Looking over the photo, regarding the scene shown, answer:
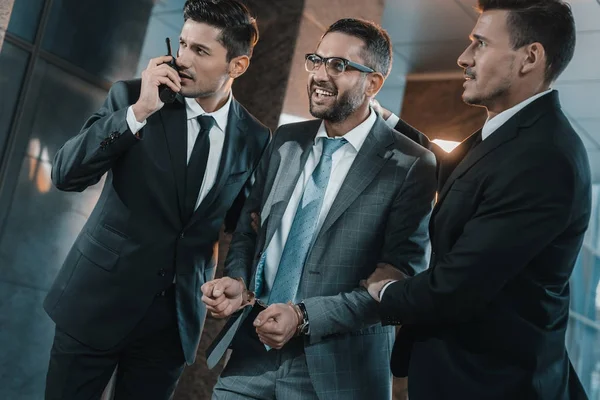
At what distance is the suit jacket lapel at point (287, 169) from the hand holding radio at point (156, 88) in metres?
0.39

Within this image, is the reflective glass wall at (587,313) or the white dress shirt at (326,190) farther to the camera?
the reflective glass wall at (587,313)

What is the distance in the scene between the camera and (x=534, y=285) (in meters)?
1.75

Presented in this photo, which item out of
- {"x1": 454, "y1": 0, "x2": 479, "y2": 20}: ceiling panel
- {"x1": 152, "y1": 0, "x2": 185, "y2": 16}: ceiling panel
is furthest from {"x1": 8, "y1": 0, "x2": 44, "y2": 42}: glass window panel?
{"x1": 454, "y1": 0, "x2": 479, "y2": 20}: ceiling panel

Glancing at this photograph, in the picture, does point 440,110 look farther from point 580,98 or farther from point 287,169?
point 287,169

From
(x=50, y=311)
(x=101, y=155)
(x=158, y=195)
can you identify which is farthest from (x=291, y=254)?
(x=50, y=311)

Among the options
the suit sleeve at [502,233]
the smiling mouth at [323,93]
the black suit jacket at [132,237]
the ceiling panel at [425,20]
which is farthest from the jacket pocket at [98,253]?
the ceiling panel at [425,20]

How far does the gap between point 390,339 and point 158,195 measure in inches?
33.7

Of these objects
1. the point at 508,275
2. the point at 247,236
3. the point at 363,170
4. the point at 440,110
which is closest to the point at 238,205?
the point at 247,236

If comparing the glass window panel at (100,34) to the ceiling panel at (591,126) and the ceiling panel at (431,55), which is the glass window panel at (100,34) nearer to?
the ceiling panel at (431,55)

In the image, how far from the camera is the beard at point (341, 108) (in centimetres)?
230

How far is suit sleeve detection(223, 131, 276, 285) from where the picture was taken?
230 cm

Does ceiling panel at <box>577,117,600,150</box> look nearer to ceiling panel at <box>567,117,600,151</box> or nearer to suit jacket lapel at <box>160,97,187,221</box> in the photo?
ceiling panel at <box>567,117,600,151</box>

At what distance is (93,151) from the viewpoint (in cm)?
232

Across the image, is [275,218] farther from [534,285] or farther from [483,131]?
[534,285]
